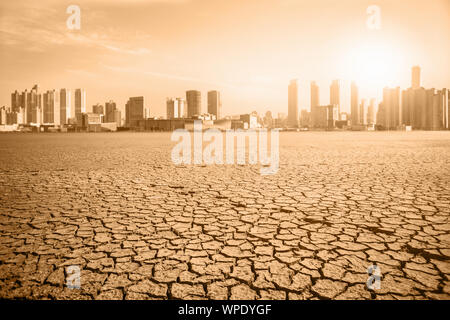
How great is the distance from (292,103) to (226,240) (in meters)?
164

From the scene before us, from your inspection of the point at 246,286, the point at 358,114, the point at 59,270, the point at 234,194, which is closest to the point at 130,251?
the point at 59,270

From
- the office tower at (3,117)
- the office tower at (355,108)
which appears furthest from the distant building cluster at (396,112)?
the office tower at (3,117)

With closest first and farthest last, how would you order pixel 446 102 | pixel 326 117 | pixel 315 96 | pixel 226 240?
pixel 226 240, pixel 446 102, pixel 326 117, pixel 315 96

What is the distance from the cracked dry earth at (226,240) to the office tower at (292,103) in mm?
153346

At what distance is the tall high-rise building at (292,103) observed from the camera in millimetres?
155500

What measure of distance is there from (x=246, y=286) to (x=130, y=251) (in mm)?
Answer: 1315

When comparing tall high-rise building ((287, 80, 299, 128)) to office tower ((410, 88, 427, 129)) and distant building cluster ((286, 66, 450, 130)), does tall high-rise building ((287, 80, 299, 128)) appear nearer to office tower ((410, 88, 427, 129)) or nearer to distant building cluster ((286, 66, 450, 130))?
distant building cluster ((286, 66, 450, 130))

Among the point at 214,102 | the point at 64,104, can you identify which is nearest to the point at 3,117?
the point at 64,104

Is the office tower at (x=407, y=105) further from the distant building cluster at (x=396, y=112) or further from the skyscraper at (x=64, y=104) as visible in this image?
the skyscraper at (x=64, y=104)

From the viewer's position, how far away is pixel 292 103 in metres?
159

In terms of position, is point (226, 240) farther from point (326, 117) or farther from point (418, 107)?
point (326, 117)

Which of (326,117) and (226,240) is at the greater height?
(326,117)

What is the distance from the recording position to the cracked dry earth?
2.20 m
